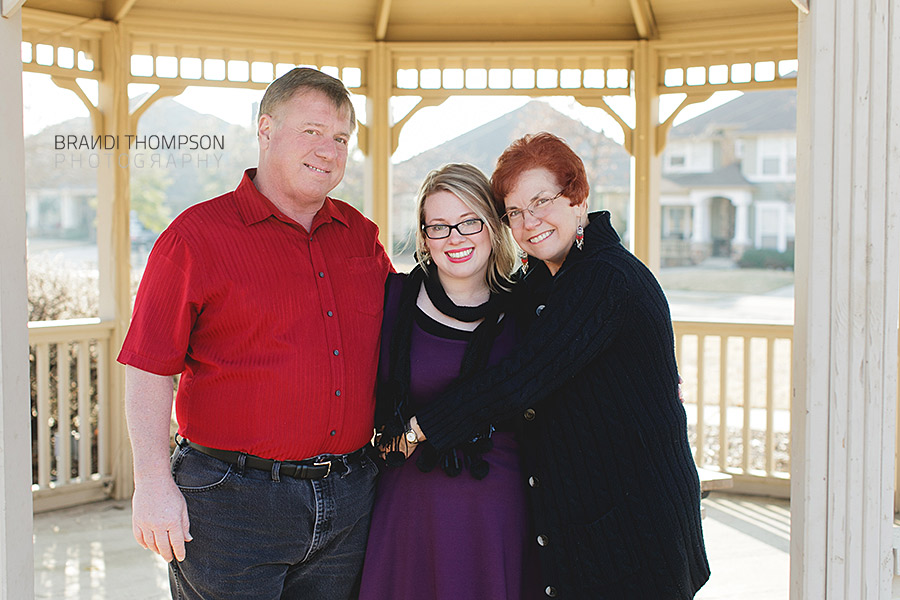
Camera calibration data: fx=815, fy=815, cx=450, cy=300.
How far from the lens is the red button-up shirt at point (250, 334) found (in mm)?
1958

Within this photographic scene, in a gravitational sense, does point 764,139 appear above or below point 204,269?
above

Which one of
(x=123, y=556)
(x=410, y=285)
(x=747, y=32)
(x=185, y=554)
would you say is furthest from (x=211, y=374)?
(x=747, y=32)

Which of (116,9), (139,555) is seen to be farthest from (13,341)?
(116,9)

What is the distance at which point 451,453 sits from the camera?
83.2 inches

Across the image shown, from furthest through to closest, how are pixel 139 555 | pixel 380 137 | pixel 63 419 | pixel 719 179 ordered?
pixel 719 179
pixel 380 137
pixel 63 419
pixel 139 555

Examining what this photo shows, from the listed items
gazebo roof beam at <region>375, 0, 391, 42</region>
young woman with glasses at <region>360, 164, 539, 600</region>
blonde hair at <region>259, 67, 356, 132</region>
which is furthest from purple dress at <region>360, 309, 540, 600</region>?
gazebo roof beam at <region>375, 0, 391, 42</region>

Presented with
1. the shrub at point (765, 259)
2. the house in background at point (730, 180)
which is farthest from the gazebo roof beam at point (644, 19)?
the shrub at point (765, 259)

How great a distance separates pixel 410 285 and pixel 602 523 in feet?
2.70

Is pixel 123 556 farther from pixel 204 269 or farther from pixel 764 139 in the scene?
pixel 764 139

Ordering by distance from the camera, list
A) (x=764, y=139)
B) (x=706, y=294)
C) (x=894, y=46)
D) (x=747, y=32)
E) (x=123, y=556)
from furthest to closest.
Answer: (x=764, y=139)
(x=706, y=294)
(x=747, y=32)
(x=123, y=556)
(x=894, y=46)

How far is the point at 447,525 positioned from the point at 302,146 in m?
1.05

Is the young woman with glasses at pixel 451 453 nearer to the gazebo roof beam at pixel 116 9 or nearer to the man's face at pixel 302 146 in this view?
the man's face at pixel 302 146

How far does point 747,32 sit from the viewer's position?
4.84 metres

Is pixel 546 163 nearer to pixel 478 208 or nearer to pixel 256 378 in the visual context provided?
pixel 478 208
